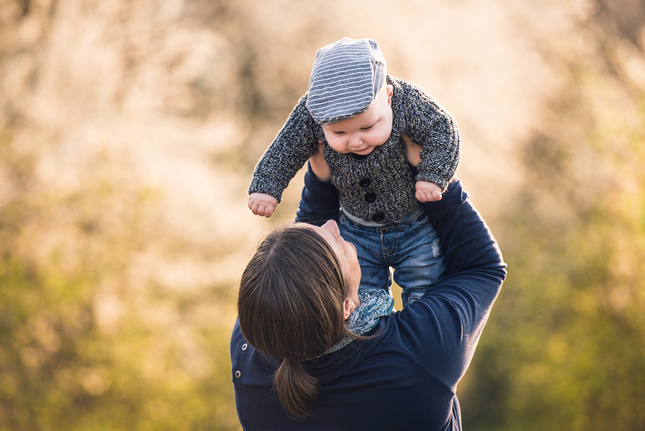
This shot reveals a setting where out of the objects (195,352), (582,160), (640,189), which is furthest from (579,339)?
(195,352)

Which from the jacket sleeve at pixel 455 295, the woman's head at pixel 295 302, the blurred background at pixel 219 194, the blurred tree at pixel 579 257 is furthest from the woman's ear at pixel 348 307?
the blurred tree at pixel 579 257

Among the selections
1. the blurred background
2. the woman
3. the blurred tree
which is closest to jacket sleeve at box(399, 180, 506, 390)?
the woman

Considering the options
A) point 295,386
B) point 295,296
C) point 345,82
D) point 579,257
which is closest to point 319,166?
point 345,82

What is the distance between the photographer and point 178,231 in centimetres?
635

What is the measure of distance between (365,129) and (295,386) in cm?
58

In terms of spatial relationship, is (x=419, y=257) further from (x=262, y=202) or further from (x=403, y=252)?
(x=262, y=202)

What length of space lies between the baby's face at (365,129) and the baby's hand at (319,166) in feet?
0.54

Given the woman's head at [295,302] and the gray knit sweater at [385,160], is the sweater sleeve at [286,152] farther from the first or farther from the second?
the woman's head at [295,302]

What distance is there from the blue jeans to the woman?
0.44 feet

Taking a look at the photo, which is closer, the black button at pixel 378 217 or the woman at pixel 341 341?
the woman at pixel 341 341

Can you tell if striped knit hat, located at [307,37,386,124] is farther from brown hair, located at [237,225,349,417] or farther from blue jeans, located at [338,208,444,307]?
blue jeans, located at [338,208,444,307]

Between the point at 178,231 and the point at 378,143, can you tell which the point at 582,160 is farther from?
the point at 378,143

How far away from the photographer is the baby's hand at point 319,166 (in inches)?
64.6

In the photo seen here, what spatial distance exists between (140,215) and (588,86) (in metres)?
4.92
